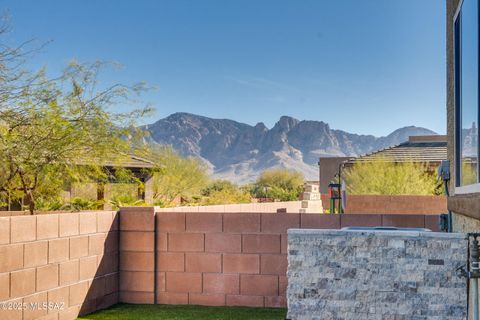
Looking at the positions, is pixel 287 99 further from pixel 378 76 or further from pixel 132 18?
pixel 132 18

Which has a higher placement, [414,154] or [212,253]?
[414,154]

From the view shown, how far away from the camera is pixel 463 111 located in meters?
6.20

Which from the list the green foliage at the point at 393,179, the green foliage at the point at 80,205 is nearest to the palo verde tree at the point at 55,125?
the green foliage at the point at 80,205

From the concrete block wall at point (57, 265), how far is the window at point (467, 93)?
15.1 feet

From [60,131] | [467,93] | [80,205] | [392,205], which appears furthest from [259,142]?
[467,93]

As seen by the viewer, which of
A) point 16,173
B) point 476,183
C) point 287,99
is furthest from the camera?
point 287,99

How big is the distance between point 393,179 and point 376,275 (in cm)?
1535

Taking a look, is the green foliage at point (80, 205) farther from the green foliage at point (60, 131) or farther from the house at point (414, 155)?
the house at point (414, 155)

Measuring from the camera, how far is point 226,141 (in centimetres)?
10188

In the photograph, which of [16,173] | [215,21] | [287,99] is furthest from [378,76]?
[16,173]

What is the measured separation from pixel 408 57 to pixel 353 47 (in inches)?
382

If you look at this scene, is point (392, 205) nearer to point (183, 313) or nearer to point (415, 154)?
point (415, 154)

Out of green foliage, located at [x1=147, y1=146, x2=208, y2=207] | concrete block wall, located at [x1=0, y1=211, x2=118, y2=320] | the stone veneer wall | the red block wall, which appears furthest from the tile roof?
the stone veneer wall

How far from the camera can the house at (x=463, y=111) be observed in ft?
17.0
